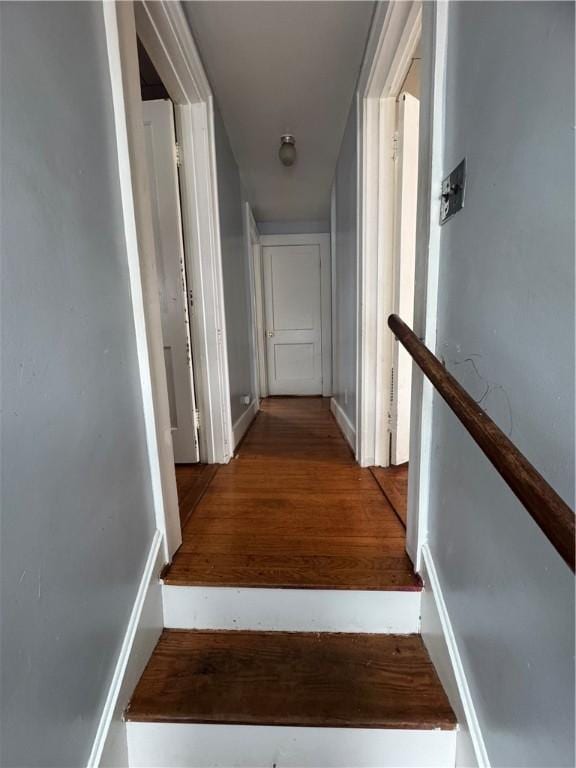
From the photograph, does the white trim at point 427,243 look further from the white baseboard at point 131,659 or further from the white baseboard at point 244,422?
the white baseboard at point 244,422

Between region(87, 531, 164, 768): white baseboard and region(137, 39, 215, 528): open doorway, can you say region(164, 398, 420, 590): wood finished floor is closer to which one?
region(87, 531, 164, 768): white baseboard

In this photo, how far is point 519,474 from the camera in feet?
1.65

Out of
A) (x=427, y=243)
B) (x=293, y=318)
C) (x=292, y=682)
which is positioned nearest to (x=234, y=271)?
(x=427, y=243)

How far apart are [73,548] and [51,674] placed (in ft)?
0.69

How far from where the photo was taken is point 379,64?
1490 millimetres

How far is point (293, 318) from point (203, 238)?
2612 mm

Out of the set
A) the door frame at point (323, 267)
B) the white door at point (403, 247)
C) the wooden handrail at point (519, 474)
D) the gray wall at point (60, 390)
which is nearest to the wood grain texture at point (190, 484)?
the gray wall at point (60, 390)

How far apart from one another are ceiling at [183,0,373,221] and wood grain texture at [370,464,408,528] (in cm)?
211

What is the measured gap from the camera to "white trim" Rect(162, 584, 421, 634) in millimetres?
1090

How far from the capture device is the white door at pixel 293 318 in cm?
439

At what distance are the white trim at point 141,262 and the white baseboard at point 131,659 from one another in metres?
0.11

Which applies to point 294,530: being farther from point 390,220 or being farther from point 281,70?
point 281,70

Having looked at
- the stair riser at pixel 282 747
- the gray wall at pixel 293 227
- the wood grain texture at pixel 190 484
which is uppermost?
the gray wall at pixel 293 227

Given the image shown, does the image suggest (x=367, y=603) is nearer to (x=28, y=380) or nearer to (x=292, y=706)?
(x=292, y=706)
